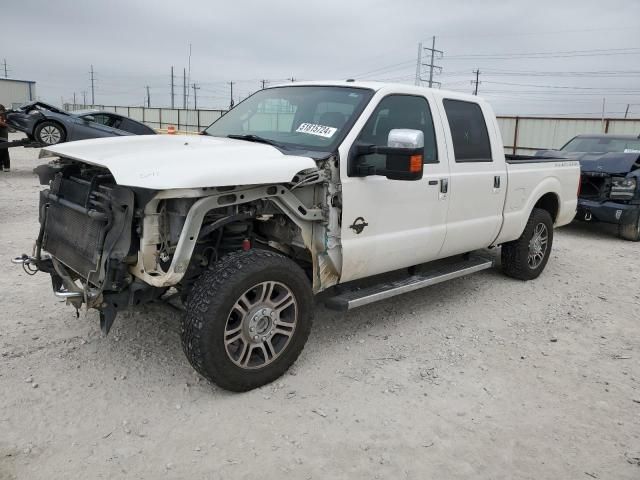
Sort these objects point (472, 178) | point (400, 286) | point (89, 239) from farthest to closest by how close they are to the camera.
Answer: point (472, 178), point (400, 286), point (89, 239)

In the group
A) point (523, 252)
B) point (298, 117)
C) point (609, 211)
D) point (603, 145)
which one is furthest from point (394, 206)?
point (603, 145)

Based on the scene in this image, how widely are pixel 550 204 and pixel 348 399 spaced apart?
4.24m

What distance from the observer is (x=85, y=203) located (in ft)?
11.2

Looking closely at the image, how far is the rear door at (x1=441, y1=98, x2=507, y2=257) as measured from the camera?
470 cm

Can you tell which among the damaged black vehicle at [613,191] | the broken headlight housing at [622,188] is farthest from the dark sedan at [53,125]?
the broken headlight housing at [622,188]

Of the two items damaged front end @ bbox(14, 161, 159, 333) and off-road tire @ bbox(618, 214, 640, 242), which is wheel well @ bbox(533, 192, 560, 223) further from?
damaged front end @ bbox(14, 161, 159, 333)

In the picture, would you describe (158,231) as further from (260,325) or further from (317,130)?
(317,130)

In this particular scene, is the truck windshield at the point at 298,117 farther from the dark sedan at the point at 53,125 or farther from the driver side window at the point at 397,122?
the dark sedan at the point at 53,125

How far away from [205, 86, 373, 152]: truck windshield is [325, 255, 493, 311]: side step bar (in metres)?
1.13

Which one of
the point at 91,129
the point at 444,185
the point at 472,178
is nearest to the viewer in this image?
the point at 444,185

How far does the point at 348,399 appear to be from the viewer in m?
3.46

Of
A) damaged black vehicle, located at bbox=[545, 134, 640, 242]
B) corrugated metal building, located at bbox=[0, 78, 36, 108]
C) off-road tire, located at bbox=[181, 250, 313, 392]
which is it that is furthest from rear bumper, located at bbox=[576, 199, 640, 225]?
corrugated metal building, located at bbox=[0, 78, 36, 108]

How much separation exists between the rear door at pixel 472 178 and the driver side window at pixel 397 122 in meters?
0.25

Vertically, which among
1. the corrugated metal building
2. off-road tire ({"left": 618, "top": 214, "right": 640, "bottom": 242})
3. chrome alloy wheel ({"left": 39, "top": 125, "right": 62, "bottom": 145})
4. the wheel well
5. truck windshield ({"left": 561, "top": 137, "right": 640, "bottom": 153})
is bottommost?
off-road tire ({"left": 618, "top": 214, "right": 640, "bottom": 242})
